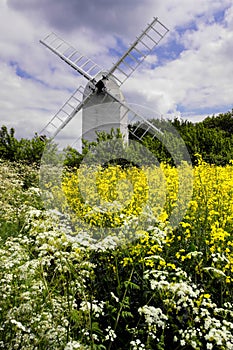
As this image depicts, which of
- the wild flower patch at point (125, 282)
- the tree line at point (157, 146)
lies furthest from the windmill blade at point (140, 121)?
the wild flower patch at point (125, 282)

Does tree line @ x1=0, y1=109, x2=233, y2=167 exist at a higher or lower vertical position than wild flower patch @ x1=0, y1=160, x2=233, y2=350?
higher

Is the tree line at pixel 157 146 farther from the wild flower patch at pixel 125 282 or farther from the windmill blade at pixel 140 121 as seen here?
the wild flower patch at pixel 125 282

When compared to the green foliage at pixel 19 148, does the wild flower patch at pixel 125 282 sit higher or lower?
lower

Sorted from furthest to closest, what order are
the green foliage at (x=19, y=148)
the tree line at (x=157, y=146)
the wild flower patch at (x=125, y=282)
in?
the green foliage at (x=19, y=148), the tree line at (x=157, y=146), the wild flower patch at (x=125, y=282)

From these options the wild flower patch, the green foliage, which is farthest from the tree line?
the wild flower patch

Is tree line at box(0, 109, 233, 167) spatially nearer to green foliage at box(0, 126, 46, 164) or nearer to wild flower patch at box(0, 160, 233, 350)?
green foliage at box(0, 126, 46, 164)

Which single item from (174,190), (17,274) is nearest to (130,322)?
(17,274)

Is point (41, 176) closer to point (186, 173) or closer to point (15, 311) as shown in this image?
point (186, 173)

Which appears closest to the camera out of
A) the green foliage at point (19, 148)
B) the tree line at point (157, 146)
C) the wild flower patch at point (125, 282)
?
the wild flower patch at point (125, 282)

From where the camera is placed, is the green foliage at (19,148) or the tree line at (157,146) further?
the green foliage at (19,148)

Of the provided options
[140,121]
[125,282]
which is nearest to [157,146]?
[140,121]

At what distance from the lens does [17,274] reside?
3291mm

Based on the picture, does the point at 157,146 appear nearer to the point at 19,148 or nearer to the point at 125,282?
the point at 19,148

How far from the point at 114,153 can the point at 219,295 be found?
8.62 m
